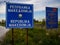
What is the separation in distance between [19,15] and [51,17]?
1415 millimetres

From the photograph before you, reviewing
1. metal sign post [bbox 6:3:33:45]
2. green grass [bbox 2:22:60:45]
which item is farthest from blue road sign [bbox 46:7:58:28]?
metal sign post [bbox 6:3:33:45]

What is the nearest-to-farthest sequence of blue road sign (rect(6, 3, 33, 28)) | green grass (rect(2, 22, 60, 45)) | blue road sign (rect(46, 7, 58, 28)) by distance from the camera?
blue road sign (rect(6, 3, 33, 28)) → green grass (rect(2, 22, 60, 45)) → blue road sign (rect(46, 7, 58, 28))

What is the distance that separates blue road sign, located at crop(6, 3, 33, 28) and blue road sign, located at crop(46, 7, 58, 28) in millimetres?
930

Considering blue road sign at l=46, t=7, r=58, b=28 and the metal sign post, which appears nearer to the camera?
the metal sign post

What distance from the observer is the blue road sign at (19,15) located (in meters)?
6.59

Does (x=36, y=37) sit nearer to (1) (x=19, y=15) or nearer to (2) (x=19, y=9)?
(1) (x=19, y=15)

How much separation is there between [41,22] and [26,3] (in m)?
0.91

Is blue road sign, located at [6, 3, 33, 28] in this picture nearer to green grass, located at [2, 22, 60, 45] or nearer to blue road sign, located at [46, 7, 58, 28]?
green grass, located at [2, 22, 60, 45]

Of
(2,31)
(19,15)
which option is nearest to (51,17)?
(19,15)

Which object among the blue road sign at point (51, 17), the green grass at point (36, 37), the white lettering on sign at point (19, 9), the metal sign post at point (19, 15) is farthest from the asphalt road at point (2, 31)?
the blue road sign at point (51, 17)

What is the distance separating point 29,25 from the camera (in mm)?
6902

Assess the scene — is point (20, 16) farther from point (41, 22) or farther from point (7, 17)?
point (41, 22)

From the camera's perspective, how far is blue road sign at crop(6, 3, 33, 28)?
21.6 feet

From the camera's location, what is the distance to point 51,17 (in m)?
7.72
